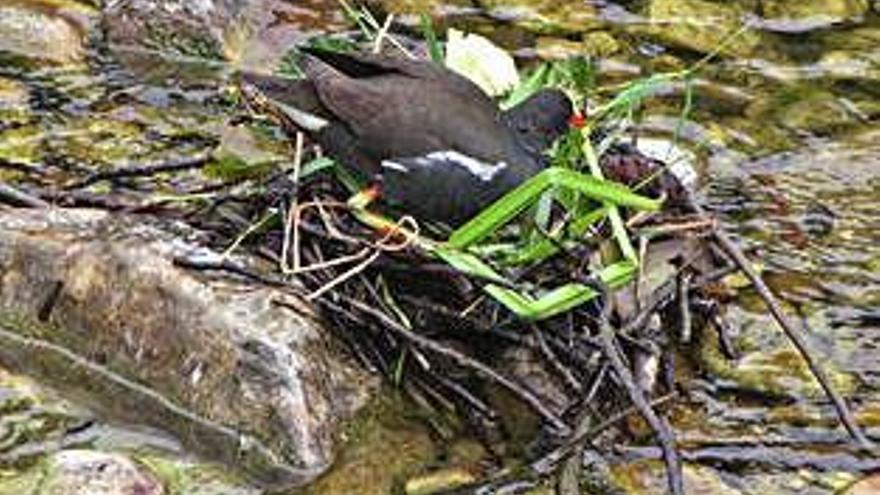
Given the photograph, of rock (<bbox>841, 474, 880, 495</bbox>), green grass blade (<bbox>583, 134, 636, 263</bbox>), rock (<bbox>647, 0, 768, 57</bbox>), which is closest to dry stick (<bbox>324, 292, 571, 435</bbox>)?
green grass blade (<bbox>583, 134, 636, 263</bbox>)

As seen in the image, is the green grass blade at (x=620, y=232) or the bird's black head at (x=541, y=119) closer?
the green grass blade at (x=620, y=232)

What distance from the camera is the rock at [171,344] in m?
4.58

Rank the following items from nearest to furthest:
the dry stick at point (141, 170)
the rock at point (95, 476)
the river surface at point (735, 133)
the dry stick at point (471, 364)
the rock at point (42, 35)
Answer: the rock at point (95, 476)
the dry stick at point (471, 364)
the river surface at point (735, 133)
the dry stick at point (141, 170)
the rock at point (42, 35)

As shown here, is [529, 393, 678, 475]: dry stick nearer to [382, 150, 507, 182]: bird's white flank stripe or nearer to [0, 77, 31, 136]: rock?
[382, 150, 507, 182]: bird's white flank stripe

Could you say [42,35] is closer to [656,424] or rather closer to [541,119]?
[541,119]

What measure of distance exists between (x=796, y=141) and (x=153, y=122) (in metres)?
2.62

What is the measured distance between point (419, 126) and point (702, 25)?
12.8 feet

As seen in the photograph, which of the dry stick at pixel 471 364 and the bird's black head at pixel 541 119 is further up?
the bird's black head at pixel 541 119

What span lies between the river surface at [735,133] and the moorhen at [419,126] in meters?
0.86

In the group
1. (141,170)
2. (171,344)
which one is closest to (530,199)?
(171,344)

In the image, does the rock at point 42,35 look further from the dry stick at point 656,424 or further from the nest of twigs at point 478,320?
the dry stick at point 656,424

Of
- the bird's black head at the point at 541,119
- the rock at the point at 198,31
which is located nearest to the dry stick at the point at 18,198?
the bird's black head at the point at 541,119

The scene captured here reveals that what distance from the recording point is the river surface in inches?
198

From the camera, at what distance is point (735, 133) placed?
23.6 feet
